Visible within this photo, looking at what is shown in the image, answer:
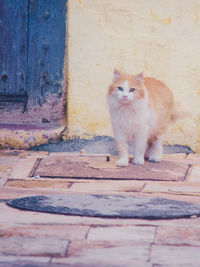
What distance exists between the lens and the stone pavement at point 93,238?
1989 mm

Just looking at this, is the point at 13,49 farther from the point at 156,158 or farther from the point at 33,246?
the point at 33,246

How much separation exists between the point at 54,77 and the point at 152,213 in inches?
93.1

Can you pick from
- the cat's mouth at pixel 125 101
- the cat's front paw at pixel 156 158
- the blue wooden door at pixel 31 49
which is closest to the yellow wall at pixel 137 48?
the blue wooden door at pixel 31 49

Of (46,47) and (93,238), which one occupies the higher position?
(46,47)

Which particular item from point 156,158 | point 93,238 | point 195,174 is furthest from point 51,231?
point 156,158

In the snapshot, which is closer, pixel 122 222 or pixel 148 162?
pixel 122 222

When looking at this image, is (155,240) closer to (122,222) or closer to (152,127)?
(122,222)

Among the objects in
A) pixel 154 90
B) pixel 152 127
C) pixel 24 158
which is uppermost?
pixel 154 90

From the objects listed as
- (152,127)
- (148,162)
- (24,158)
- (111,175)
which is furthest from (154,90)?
(24,158)

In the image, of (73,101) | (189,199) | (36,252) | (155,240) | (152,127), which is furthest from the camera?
Answer: (73,101)

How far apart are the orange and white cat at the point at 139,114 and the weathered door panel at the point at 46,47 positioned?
0.83m

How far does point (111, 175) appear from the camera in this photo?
3.71 metres

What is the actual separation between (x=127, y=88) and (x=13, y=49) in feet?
4.39

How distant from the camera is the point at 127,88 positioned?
3.92 m
